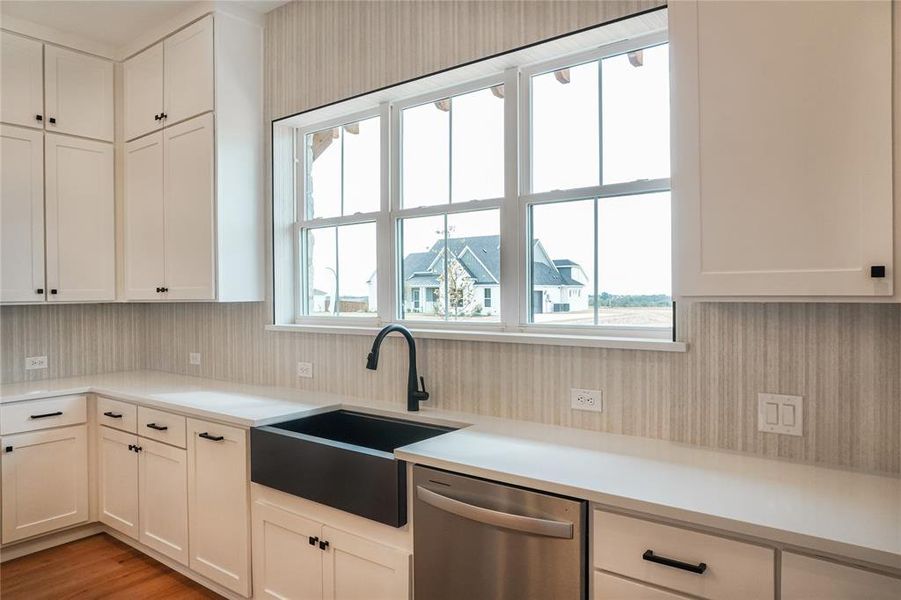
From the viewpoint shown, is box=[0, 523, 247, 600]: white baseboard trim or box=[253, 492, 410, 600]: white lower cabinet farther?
box=[0, 523, 247, 600]: white baseboard trim

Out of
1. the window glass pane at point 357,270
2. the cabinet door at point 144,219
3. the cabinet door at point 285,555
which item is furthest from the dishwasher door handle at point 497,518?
the cabinet door at point 144,219

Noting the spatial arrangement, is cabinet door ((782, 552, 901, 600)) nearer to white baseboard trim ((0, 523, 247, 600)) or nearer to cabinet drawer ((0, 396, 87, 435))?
white baseboard trim ((0, 523, 247, 600))

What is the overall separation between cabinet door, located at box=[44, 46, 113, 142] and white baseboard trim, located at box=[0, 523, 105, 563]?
2252 mm

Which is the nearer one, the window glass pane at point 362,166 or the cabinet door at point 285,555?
the cabinet door at point 285,555

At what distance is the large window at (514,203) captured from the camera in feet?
6.61

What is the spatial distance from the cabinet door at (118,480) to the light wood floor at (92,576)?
0.14 meters

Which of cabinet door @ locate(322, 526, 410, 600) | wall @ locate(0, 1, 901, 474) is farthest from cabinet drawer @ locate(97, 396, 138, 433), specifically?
cabinet door @ locate(322, 526, 410, 600)

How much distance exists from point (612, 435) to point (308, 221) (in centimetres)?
197

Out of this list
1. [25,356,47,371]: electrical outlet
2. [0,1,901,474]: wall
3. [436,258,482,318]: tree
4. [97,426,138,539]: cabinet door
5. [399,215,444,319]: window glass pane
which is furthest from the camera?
[25,356,47,371]: electrical outlet

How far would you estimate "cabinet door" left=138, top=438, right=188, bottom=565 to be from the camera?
8.60 ft

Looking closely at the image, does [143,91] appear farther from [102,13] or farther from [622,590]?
[622,590]

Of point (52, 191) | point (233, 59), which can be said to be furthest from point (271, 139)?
point (52, 191)

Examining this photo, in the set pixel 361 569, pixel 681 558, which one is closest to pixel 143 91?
pixel 361 569

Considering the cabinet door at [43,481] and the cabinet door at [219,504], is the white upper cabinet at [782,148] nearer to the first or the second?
the cabinet door at [219,504]
